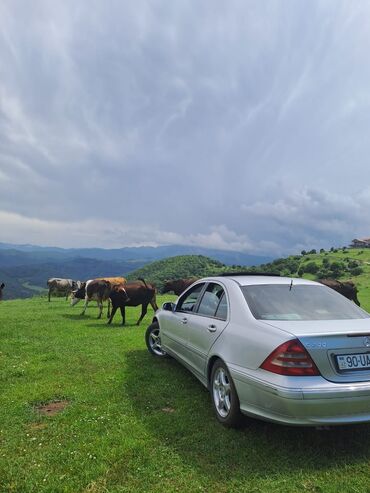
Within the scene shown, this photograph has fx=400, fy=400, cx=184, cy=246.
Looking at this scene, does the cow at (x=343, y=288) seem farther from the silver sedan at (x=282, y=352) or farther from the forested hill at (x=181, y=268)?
the forested hill at (x=181, y=268)

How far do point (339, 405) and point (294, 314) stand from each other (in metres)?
1.30

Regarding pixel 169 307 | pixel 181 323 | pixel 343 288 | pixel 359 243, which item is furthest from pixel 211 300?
pixel 359 243

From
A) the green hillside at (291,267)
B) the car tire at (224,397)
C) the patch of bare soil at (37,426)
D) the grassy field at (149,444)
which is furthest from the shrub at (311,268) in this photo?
the patch of bare soil at (37,426)

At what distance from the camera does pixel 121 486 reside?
13.0 feet

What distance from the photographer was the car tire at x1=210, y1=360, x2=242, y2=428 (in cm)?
503

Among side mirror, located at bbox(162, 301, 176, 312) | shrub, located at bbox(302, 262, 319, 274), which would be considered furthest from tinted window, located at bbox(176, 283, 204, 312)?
shrub, located at bbox(302, 262, 319, 274)

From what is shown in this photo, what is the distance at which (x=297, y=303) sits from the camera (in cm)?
552

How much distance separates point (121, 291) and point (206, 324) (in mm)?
9365

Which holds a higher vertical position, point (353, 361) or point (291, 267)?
point (291, 267)

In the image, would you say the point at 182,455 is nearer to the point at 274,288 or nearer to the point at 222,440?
the point at 222,440

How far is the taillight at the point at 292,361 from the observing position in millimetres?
4316

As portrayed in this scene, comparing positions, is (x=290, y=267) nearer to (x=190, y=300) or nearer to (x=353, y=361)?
(x=190, y=300)

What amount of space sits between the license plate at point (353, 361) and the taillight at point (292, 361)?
12.3 inches

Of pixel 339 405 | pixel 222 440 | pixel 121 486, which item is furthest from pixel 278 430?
pixel 121 486
